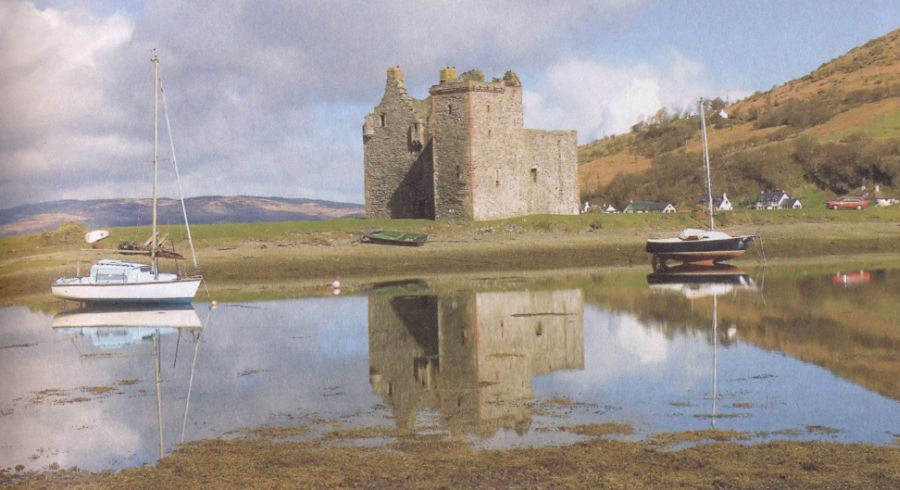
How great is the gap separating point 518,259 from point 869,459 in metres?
33.9

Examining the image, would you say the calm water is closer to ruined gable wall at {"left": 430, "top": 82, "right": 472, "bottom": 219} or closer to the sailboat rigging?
the sailboat rigging

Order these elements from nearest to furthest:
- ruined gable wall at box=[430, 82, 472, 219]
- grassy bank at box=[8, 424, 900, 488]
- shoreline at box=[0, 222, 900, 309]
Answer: grassy bank at box=[8, 424, 900, 488] < shoreline at box=[0, 222, 900, 309] < ruined gable wall at box=[430, 82, 472, 219]

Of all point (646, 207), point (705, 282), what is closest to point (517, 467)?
point (705, 282)

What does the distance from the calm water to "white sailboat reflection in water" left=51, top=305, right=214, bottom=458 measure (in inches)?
4.1

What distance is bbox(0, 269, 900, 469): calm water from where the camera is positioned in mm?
14664

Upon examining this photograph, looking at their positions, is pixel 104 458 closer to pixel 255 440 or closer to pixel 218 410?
pixel 255 440

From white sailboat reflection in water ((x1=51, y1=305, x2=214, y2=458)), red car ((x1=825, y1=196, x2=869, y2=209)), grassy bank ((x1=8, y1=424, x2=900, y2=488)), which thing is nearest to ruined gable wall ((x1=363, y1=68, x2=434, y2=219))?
white sailboat reflection in water ((x1=51, y1=305, x2=214, y2=458))

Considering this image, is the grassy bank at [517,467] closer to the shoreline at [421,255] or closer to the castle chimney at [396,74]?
the shoreline at [421,255]

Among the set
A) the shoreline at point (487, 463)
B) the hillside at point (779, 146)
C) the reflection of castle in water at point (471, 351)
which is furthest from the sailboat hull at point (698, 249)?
the shoreline at point (487, 463)

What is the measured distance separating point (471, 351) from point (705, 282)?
17973 mm

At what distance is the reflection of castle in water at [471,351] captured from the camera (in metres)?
15.9

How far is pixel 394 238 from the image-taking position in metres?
47.2

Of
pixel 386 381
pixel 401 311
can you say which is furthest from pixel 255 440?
pixel 401 311

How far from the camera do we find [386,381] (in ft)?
60.3
